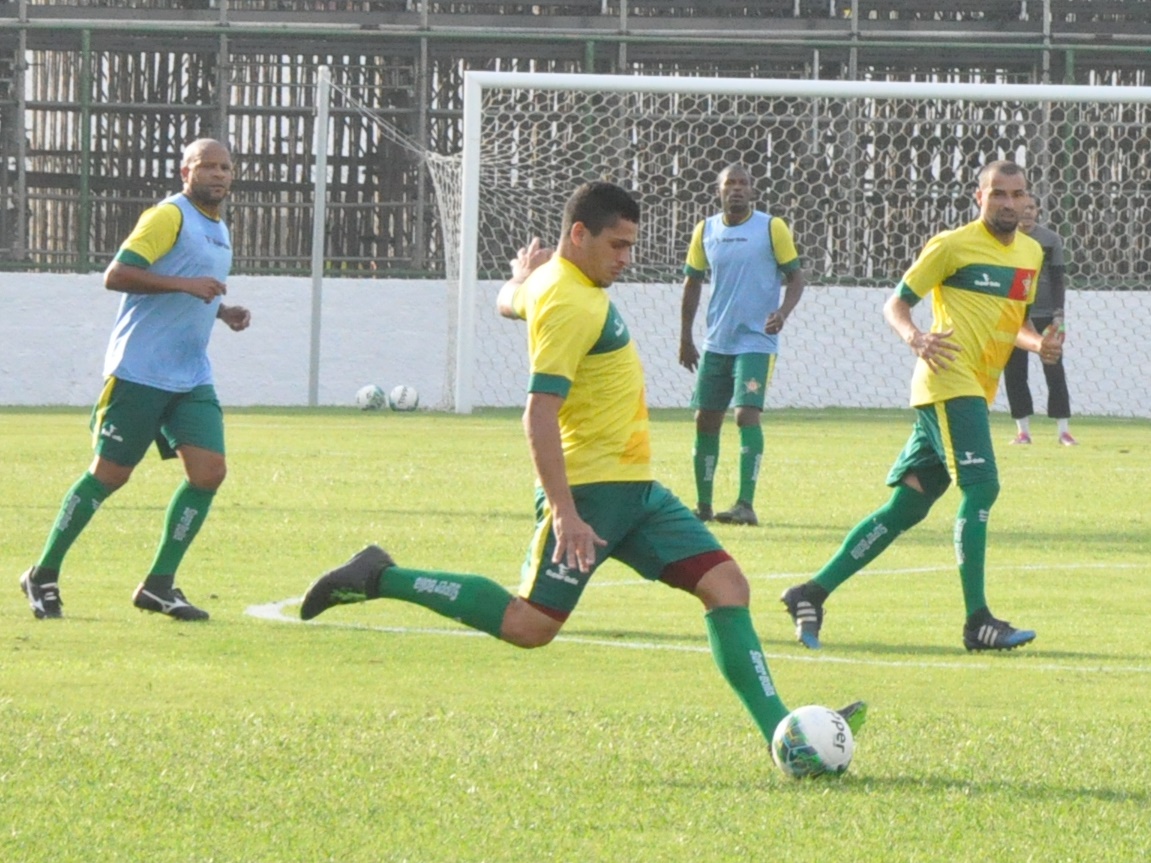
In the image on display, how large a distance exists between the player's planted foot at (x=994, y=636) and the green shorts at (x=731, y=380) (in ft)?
16.3

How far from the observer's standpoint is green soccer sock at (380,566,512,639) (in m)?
6.28

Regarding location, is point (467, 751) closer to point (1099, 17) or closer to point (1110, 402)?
point (1110, 402)

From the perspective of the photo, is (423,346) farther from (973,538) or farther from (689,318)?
(973,538)

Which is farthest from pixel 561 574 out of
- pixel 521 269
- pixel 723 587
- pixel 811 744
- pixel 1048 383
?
pixel 1048 383

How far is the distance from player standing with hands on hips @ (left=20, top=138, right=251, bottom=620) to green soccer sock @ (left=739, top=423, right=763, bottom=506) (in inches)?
180

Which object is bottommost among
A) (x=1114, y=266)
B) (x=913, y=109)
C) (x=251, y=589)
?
(x=251, y=589)

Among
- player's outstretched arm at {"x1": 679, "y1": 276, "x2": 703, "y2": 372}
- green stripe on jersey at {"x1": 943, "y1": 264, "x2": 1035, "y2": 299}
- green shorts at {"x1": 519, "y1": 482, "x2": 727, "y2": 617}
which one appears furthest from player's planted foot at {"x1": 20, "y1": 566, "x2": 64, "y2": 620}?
player's outstretched arm at {"x1": 679, "y1": 276, "x2": 703, "y2": 372}

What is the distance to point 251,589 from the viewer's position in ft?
31.7

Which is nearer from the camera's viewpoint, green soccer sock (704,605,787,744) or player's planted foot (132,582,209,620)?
green soccer sock (704,605,787,744)

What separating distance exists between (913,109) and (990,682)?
18.8 metres

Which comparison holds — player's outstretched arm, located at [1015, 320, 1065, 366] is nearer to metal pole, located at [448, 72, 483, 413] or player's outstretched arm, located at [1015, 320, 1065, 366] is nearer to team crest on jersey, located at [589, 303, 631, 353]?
team crest on jersey, located at [589, 303, 631, 353]

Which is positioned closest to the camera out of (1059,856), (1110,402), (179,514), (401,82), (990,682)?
(1059,856)

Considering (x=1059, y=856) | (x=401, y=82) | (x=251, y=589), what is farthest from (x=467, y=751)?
(x=401, y=82)

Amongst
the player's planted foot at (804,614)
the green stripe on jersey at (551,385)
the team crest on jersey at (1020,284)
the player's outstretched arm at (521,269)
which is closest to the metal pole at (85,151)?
the team crest on jersey at (1020,284)
